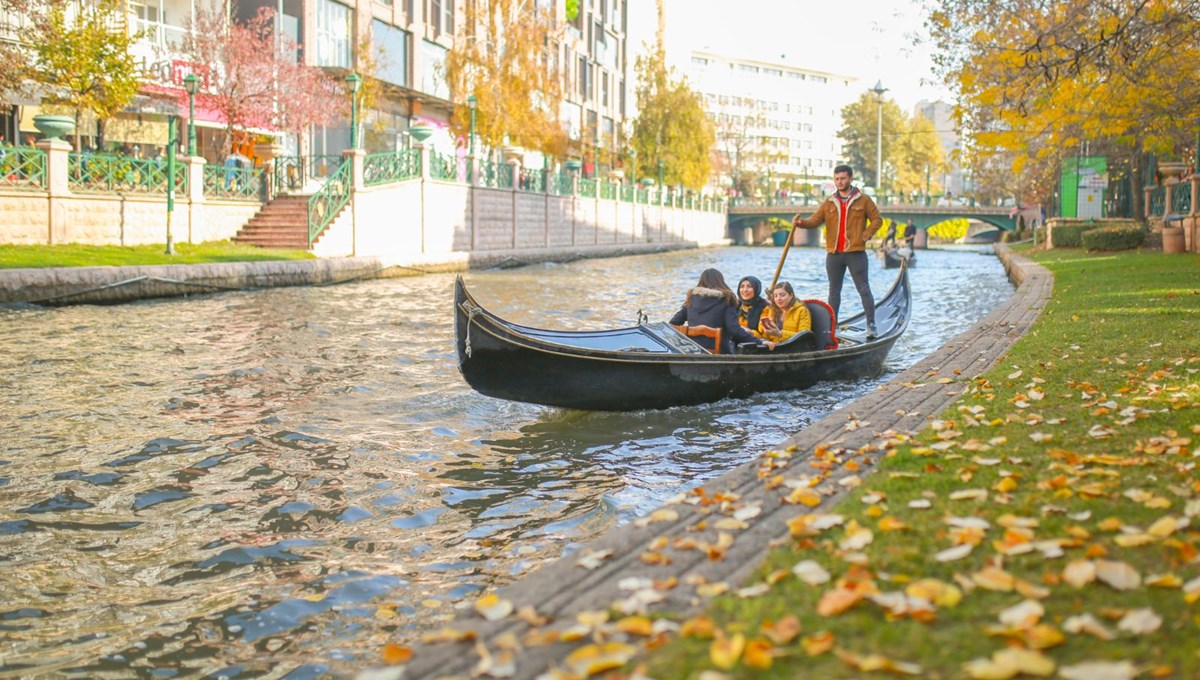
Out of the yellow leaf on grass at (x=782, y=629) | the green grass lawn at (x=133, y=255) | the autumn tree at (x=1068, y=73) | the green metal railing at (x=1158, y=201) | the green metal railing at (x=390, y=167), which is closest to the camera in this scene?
the yellow leaf on grass at (x=782, y=629)

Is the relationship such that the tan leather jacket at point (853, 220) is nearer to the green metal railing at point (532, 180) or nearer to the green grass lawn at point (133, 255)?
the green grass lawn at point (133, 255)

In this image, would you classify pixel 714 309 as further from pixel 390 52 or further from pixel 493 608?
pixel 390 52

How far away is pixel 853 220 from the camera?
Answer: 37.4 ft

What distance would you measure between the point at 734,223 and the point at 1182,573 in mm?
74220

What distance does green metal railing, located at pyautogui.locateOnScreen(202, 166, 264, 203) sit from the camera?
85.8 ft

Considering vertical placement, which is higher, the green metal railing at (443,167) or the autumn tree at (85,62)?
the autumn tree at (85,62)

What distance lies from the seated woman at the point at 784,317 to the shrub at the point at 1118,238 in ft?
60.4

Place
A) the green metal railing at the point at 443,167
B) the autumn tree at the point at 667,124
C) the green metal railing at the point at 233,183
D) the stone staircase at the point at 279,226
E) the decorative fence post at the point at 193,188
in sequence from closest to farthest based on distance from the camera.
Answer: the decorative fence post at the point at 193,188, the green metal railing at the point at 233,183, the stone staircase at the point at 279,226, the green metal railing at the point at 443,167, the autumn tree at the point at 667,124

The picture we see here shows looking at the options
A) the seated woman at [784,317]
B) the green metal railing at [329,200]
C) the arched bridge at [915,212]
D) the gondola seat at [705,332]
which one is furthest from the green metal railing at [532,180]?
the arched bridge at [915,212]

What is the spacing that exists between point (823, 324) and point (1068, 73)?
236 inches

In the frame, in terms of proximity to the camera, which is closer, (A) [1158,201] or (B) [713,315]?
(B) [713,315]

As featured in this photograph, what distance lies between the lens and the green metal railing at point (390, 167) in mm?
28594

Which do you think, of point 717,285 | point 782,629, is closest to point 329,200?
point 717,285

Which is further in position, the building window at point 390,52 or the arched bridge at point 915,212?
the arched bridge at point 915,212
